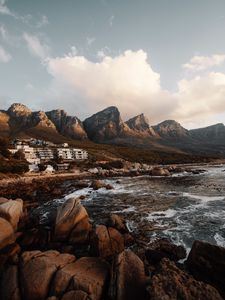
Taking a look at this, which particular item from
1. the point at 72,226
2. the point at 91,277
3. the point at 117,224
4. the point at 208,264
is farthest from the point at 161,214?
the point at 91,277

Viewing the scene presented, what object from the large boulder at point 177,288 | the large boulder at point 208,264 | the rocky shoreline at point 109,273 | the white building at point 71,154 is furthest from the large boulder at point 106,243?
the white building at point 71,154

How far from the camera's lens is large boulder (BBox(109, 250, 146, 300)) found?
8.38m

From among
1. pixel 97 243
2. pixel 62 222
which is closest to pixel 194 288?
pixel 97 243

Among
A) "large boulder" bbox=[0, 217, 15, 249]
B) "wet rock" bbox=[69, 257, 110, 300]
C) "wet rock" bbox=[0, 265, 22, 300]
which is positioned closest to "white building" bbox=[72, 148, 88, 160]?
"large boulder" bbox=[0, 217, 15, 249]

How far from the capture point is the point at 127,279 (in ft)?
29.0

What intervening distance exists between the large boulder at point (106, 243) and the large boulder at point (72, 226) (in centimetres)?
254

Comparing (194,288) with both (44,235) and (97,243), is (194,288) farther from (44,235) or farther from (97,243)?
(44,235)

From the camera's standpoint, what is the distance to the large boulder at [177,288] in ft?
24.9

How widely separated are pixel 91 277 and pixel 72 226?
304 inches

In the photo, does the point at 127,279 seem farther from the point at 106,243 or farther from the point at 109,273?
the point at 106,243

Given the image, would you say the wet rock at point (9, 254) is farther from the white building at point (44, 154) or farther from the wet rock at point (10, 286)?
the white building at point (44, 154)

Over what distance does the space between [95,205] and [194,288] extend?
23.1 meters

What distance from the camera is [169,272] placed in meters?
8.65

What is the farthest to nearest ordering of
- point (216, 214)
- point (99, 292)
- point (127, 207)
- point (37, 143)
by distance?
point (37, 143) → point (127, 207) → point (216, 214) → point (99, 292)
